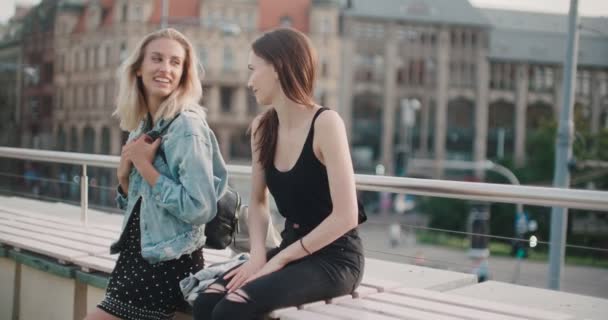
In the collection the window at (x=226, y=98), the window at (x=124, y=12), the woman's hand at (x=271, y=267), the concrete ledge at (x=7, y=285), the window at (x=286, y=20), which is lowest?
the concrete ledge at (x=7, y=285)

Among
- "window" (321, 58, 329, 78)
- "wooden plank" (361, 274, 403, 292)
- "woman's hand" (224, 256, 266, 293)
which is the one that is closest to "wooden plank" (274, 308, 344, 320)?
"woman's hand" (224, 256, 266, 293)

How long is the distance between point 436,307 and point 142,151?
4.54 ft

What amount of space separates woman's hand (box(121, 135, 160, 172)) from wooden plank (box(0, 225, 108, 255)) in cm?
122

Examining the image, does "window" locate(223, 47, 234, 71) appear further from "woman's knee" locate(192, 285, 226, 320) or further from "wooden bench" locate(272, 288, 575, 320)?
"woman's knee" locate(192, 285, 226, 320)

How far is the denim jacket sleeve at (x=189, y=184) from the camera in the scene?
319 cm

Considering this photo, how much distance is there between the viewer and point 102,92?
56562mm

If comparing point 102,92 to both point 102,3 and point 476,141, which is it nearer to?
point 102,3

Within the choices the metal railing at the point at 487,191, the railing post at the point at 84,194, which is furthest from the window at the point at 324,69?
the metal railing at the point at 487,191

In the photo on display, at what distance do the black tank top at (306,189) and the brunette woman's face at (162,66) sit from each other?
0.75 meters

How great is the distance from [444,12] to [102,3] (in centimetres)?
2911

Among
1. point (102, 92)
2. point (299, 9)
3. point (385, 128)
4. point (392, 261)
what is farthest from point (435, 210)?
point (392, 261)

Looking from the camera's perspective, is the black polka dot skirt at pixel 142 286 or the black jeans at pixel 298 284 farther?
the black polka dot skirt at pixel 142 286

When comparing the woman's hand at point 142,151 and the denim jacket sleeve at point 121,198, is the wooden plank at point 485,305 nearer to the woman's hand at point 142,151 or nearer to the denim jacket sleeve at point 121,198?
the woman's hand at point 142,151

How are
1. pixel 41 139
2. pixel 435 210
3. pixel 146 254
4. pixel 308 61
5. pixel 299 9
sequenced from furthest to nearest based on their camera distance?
pixel 299 9
pixel 435 210
pixel 41 139
pixel 146 254
pixel 308 61
